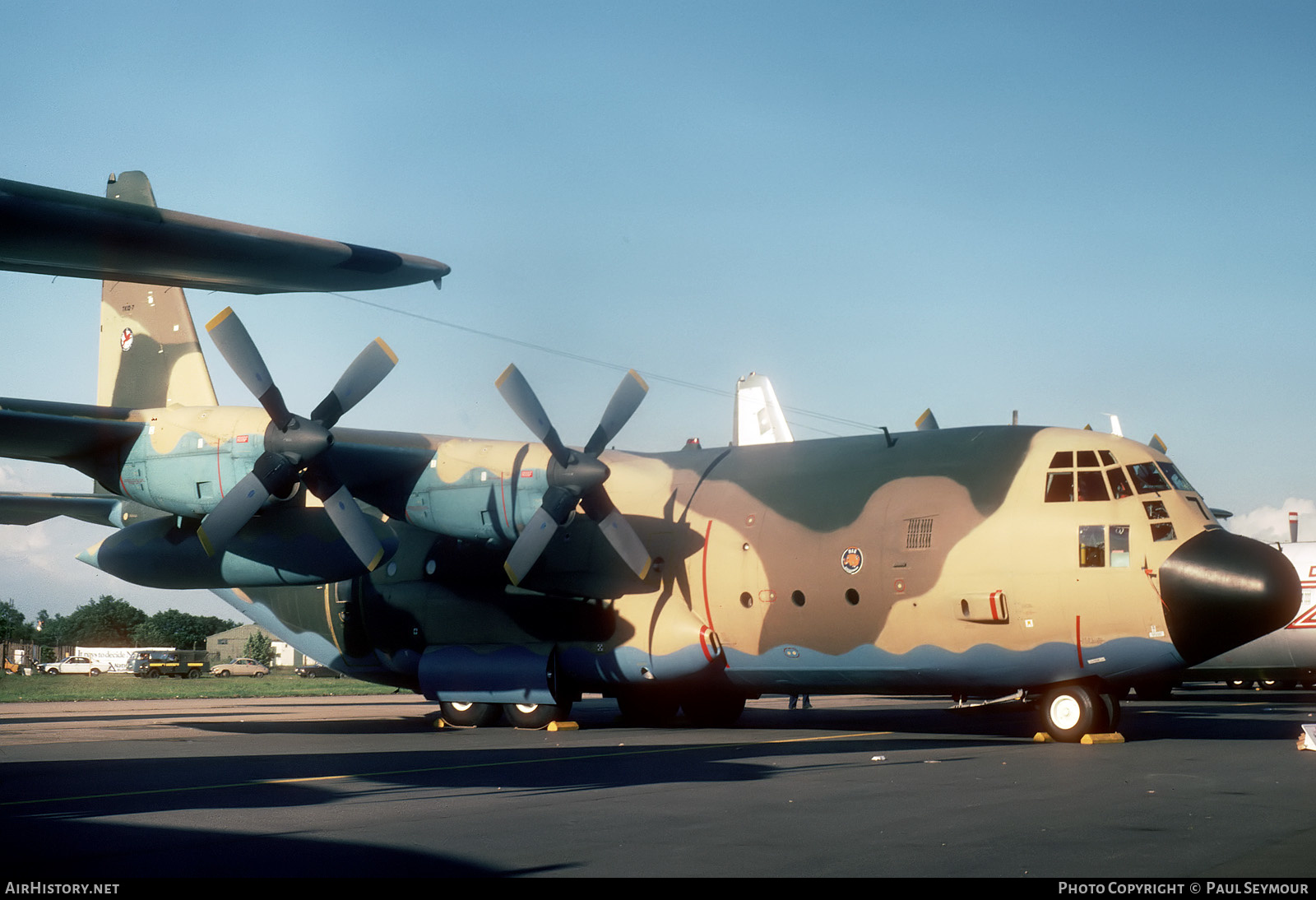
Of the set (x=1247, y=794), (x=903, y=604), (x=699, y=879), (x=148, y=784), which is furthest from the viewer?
(x=903, y=604)

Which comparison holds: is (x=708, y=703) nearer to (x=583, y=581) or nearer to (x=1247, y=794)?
(x=583, y=581)

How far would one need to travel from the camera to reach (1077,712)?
1673 cm

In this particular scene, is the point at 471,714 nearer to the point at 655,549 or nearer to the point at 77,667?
the point at 655,549

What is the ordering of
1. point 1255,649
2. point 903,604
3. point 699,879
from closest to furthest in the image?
point 699,879, point 903,604, point 1255,649

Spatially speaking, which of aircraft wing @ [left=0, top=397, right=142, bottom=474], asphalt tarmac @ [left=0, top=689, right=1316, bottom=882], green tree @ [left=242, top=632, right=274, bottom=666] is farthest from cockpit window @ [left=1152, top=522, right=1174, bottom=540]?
green tree @ [left=242, top=632, right=274, bottom=666]

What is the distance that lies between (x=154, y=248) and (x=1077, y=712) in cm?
1567

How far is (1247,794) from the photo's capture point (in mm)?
10945

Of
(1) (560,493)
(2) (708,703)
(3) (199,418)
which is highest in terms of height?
(3) (199,418)

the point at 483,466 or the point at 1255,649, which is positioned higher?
the point at 483,466

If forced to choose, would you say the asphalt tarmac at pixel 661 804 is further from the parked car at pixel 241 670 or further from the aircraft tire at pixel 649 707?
the parked car at pixel 241 670

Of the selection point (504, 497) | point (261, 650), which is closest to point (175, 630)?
point (261, 650)

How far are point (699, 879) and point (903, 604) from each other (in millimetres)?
10683

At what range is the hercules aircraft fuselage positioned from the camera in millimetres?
16000

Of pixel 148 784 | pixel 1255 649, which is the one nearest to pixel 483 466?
pixel 148 784
